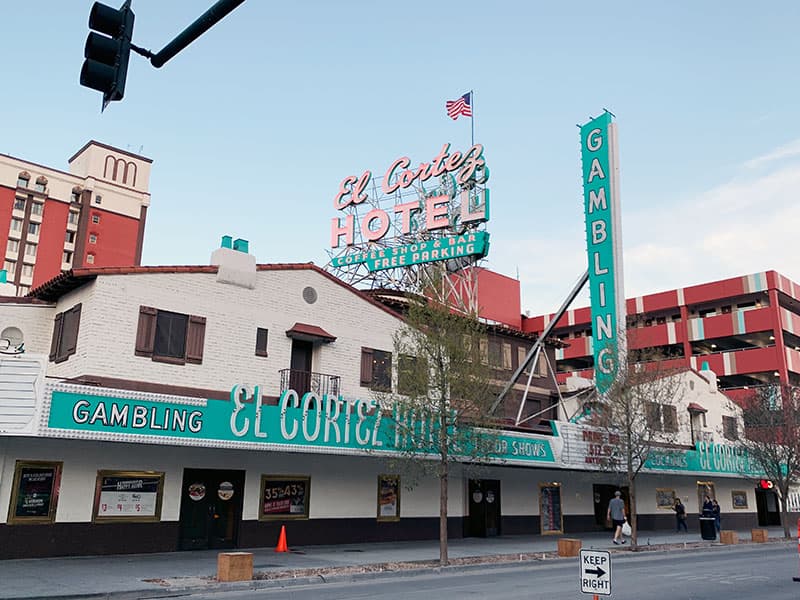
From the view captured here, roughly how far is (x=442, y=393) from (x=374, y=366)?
6029 mm

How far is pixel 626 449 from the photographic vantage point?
87.3 ft

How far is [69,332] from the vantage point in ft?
69.5

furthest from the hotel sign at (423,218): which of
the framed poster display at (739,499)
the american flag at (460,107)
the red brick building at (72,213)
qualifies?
the red brick building at (72,213)

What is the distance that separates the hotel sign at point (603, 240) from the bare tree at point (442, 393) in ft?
32.5

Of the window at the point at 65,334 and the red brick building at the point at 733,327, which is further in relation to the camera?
the red brick building at the point at 733,327

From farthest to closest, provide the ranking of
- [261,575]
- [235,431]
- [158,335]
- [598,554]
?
[158,335] → [235,431] → [261,575] → [598,554]

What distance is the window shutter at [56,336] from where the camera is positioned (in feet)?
72.4

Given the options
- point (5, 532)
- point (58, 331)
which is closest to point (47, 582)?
point (5, 532)

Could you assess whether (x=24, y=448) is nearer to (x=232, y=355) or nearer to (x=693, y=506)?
(x=232, y=355)

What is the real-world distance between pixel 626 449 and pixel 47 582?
768 inches

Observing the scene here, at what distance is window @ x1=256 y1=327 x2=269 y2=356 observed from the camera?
2328cm

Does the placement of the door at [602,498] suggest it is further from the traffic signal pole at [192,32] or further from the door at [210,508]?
the traffic signal pole at [192,32]

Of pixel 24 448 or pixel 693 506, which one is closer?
pixel 24 448

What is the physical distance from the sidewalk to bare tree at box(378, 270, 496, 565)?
8.96ft
